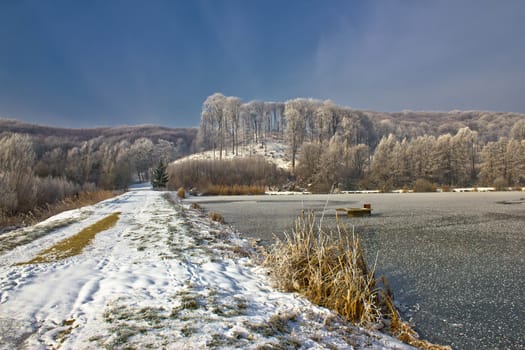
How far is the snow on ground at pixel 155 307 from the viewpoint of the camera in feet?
8.79

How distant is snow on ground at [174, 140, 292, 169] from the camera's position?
177 feet

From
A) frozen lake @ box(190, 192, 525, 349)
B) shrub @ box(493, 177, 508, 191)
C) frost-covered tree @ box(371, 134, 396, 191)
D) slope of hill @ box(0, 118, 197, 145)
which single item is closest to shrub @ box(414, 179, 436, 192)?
frost-covered tree @ box(371, 134, 396, 191)

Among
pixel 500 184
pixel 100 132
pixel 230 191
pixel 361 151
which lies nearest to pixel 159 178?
pixel 230 191

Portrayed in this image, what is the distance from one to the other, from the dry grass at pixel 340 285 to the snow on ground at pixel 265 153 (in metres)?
46.4

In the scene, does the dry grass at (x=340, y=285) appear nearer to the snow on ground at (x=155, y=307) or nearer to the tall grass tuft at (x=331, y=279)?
the tall grass tuft at (x=331, y=279)

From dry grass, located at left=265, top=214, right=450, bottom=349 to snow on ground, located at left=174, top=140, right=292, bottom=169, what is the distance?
152ft

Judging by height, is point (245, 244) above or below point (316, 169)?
below

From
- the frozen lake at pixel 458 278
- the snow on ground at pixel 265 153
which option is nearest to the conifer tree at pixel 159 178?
the snow on ground at pixel 265 153

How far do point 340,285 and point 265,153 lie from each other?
53.6m

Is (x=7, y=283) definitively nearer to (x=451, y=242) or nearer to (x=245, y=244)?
(x=245, y=244)

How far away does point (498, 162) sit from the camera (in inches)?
1625

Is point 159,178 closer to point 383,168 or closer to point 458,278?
point 383,168

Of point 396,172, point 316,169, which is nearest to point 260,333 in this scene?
point 316,169

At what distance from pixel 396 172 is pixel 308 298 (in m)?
44.2
